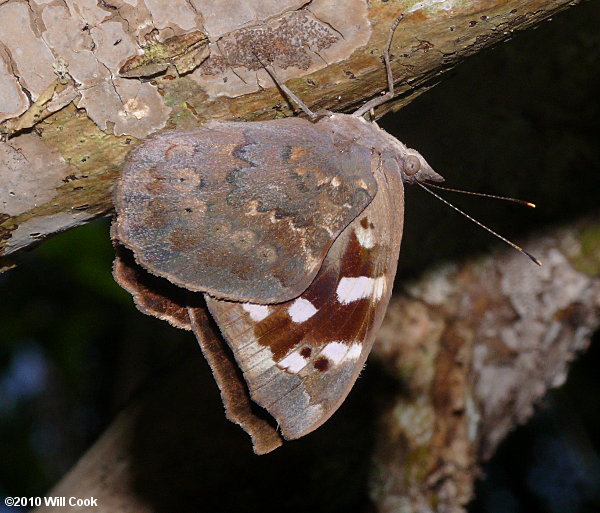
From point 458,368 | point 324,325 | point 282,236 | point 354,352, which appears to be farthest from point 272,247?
point 458,368

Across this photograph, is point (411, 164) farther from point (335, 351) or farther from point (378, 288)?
point (335, 351)

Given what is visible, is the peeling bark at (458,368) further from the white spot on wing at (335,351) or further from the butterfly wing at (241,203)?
the butterfly wing at (241,203)

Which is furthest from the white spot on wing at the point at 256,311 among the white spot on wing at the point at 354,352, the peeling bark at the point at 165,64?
the peeling bark at the point at 165,64

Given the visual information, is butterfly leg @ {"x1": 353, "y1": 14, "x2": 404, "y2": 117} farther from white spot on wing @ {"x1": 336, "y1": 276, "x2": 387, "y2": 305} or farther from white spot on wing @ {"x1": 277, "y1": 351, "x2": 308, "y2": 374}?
white spot on wing @ {"x1": 277, "y1": 351, "x2": 308, "y2": 374}

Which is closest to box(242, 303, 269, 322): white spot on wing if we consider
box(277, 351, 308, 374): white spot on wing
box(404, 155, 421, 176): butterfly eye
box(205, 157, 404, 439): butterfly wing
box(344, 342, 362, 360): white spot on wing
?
box(205, 157, 404, 439): butterfly wing

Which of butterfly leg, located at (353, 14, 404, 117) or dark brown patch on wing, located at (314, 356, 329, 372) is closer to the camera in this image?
butterfly leg, located at (353, 14, 404, 117)

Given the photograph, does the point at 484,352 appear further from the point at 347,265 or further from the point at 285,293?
the point at 285,293

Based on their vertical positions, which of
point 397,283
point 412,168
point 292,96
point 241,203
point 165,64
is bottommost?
point 397,283
